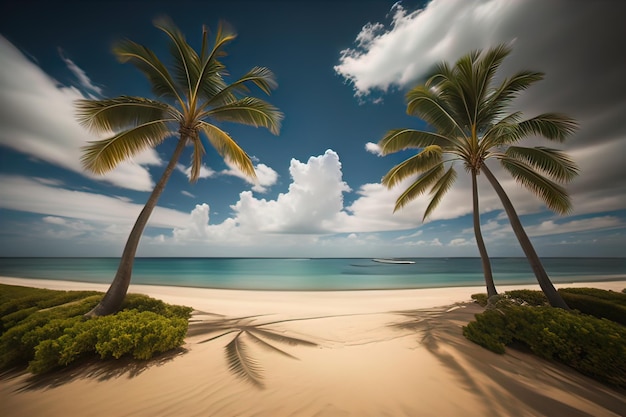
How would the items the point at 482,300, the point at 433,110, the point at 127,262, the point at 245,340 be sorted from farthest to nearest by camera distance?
1. the point at 433,110
2. the point at 482,300
3. the point at 127,262
4. the point at 245,340

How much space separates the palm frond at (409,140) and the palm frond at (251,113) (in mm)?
4638

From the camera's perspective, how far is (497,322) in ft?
15.7

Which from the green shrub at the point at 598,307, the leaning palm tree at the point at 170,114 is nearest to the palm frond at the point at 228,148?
the leaning palm tree at the point at 170,114

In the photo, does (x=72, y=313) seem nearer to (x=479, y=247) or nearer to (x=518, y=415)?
(x=518, y=415)

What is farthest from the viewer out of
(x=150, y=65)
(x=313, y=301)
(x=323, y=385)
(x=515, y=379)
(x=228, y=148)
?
(x=313, y=301)

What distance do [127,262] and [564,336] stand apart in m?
9.85

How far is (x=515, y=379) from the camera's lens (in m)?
3.45

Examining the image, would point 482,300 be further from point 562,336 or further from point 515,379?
point 515,379

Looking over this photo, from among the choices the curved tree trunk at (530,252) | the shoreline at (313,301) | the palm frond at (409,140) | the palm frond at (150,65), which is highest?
the palm frond at (150,65)

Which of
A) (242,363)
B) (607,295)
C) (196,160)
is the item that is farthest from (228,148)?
(607,295)

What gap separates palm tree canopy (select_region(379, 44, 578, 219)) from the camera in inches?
299

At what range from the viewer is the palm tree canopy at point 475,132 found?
7594 mm

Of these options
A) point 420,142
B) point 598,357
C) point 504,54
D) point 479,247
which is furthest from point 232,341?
point 504,54

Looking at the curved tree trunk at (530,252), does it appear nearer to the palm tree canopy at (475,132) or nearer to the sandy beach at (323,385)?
the palm tree canopy at (475,132)
